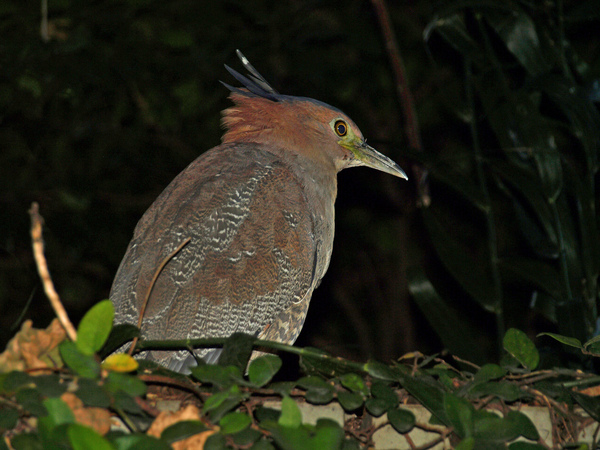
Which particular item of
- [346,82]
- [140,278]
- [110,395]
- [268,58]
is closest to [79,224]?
[268,58]

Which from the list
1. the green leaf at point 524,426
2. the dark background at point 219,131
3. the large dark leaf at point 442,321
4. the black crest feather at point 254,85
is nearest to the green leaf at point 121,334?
the green leaf at point 524,426

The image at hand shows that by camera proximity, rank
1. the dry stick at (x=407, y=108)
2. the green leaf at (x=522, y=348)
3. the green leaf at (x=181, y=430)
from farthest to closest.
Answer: the dry stick at (x=407, y=108), the green leaf at (x=522, y=348), the green leaf at (x=181, y=430)

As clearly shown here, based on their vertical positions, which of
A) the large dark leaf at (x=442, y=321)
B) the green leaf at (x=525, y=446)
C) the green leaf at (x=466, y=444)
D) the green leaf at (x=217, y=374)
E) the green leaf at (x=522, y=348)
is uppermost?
the green leaf at (x=522, y=348)

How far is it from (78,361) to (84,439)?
0.58ft

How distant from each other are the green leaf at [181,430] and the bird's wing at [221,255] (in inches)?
40.9

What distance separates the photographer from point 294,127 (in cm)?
275

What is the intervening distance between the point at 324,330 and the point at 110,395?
4.64 metres

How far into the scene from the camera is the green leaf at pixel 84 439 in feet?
2.74

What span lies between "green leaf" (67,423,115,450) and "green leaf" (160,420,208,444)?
0.10m

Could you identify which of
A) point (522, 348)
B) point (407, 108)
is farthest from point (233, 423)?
point (407, 108)

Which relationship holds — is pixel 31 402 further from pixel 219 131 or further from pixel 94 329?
pixel 219 131

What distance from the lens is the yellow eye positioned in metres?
2.86

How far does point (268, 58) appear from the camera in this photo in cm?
473

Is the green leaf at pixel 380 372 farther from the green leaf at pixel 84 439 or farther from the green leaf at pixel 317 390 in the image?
the green leaf at pixel 84 439
